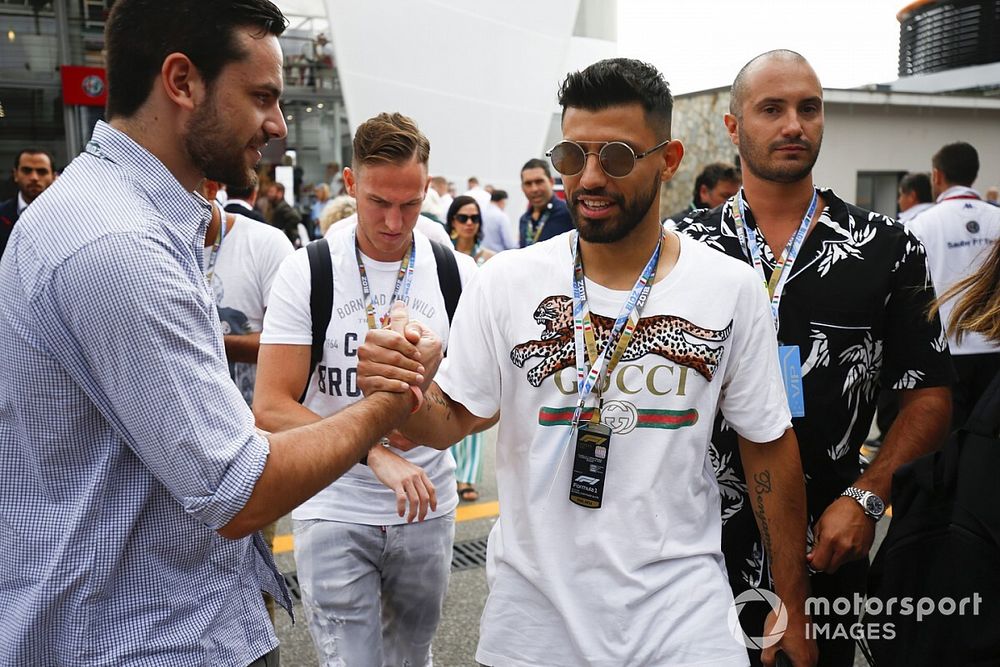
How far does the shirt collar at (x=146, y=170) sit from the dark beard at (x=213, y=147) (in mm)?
70

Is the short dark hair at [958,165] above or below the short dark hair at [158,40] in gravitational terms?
above

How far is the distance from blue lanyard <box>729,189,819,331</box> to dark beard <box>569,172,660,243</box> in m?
0.65

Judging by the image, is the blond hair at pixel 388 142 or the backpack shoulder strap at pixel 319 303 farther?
the blond hair at pixel 388 142

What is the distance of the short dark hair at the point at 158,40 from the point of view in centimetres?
167

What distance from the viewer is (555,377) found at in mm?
2127

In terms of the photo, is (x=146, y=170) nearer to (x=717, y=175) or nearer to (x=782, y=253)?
(x=782, y=253)

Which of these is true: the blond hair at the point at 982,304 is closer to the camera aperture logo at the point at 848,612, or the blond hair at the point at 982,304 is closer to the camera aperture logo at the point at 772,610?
the camera aperture logo at the point at 848,612

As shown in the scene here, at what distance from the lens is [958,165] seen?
744 cm

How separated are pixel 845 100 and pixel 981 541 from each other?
1767cm

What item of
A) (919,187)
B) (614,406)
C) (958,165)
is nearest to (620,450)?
(614,406)

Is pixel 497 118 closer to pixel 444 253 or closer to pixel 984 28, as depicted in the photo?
pixel 444 253

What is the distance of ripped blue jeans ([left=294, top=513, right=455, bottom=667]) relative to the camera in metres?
2.95

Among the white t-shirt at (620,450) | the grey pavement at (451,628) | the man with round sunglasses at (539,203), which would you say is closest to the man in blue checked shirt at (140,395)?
the white t-shirt at (620,450)

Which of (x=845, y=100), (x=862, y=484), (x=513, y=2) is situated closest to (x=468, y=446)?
(x=862, y=484)
